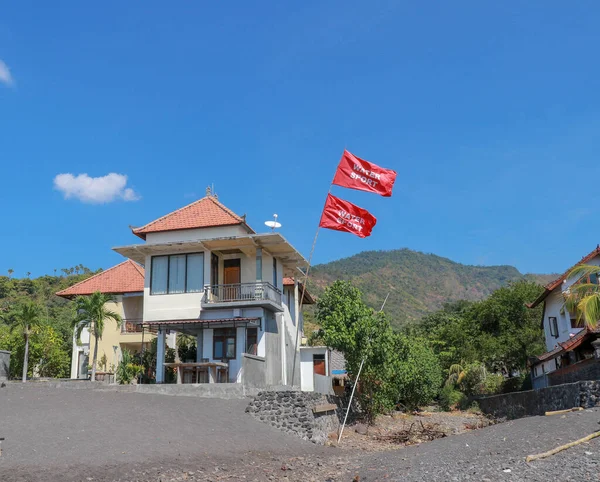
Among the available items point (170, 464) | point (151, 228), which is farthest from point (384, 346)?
point (170, 464)

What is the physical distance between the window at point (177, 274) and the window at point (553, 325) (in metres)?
23.2

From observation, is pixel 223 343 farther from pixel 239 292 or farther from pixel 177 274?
pixel 177 274

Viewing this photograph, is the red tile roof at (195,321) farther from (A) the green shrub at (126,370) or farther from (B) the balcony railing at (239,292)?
(A) the green shrub at (126,370)

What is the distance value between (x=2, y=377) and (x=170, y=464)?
1380cm

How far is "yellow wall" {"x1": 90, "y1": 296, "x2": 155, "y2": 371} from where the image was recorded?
31234mm

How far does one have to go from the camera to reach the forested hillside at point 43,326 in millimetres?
27547

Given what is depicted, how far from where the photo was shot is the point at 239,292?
25.5 m

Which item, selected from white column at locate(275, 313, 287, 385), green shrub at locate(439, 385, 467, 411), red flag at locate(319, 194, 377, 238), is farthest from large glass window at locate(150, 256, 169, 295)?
green shrub at locate(439, 385, 467, 411)

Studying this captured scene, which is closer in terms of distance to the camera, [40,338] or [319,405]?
[319,405]

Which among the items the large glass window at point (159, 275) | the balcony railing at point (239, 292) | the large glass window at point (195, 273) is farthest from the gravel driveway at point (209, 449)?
the large glass window at point (159, 275)

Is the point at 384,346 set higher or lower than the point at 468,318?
lower

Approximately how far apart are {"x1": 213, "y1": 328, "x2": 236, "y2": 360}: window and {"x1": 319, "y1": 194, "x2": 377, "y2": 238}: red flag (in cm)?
681

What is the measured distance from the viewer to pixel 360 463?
15594 millimetres

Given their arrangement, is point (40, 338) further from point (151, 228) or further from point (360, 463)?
point (360, 463)
